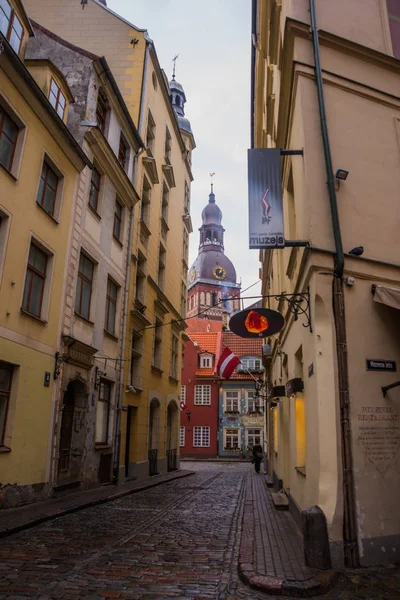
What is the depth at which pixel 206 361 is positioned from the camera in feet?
149

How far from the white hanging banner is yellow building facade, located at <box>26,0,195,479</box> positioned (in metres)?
10.5

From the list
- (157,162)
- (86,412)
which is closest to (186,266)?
(157,162)

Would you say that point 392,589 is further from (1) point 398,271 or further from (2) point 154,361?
(2) point 154,361

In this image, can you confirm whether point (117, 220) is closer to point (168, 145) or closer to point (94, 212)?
point (94, 212)

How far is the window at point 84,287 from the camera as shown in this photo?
1424 cm

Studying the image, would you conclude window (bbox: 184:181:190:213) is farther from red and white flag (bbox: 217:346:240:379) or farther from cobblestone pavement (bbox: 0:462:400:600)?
cobblestone pavement (bbox: 0:462:400:600)

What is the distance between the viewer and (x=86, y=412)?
1407 centimetres

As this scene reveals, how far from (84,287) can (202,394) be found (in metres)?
31.2

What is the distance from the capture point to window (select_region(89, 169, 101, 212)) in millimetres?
15430

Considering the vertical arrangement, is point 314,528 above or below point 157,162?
below

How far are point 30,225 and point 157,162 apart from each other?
45.7ft

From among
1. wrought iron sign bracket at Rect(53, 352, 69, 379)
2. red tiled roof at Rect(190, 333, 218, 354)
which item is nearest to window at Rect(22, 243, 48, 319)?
wrought iron sign bracket at Rect(53, 352, 69, 379)

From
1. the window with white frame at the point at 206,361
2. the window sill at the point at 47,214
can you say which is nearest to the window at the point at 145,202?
the window sill at the point at 47,214

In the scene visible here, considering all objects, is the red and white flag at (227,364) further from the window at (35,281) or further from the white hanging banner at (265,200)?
the white hanging banner at (265,200)
